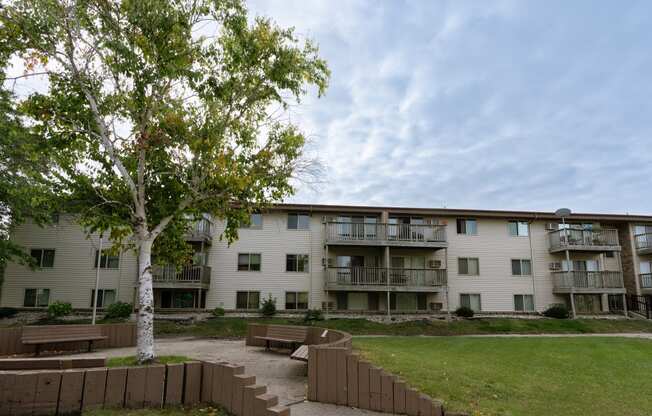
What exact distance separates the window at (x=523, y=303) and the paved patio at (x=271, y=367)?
1992 cm

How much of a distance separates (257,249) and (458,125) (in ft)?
64.7

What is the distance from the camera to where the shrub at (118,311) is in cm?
2153

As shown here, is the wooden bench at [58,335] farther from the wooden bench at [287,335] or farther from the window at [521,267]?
the window at [521,267]

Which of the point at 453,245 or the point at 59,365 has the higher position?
the point at 453,245

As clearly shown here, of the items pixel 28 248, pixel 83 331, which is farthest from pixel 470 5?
pixel 28 248

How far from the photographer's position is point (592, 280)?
26.5 metres

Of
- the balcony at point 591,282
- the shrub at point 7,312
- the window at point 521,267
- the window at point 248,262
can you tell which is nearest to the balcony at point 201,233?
the window at point 248,262

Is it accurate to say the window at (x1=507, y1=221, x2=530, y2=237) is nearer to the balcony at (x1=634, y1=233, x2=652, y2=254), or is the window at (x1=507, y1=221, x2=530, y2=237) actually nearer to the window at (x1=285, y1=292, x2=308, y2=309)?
the balcony at (x1=634, y1=233, x2=652, y2=254)

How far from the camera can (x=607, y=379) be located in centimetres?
948

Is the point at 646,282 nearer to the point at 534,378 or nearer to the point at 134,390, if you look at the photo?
the point at 534,378

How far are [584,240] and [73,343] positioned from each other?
29.5 metres

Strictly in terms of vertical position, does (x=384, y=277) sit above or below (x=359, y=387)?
above

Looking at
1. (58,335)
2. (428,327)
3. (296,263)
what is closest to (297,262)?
(296,263)

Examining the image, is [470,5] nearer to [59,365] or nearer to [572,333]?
[59,365]
